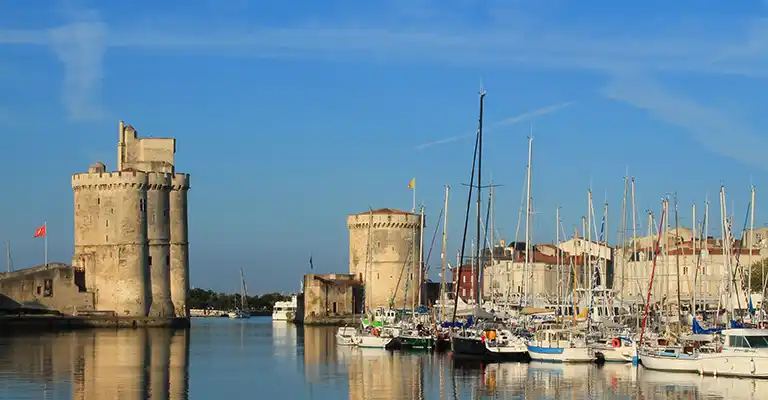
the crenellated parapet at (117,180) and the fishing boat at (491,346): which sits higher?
→ the crenellated parapet at (117,180)

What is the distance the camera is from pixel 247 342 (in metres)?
57.2

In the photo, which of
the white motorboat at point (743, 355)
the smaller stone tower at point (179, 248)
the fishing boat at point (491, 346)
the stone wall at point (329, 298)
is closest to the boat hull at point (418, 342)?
the fishing boat at point (491, 346)

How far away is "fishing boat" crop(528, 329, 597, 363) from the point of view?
37.0 m

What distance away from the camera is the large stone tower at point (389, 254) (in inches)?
2995

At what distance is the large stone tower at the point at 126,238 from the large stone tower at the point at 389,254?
12.4m

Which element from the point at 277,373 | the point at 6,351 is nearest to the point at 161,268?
the point at 6,351

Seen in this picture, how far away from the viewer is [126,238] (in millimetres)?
66062

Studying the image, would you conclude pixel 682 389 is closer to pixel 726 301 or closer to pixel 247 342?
pixel 726 301

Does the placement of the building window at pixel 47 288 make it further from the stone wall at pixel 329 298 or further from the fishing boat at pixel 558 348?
the fishing boat at pixel 558 348

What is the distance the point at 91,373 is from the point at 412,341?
13.1 meters

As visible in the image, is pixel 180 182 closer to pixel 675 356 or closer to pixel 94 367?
pixel 94 367

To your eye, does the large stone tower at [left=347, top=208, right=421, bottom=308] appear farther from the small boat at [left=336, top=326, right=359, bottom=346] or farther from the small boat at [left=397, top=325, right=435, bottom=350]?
the small boat at [left=397, top=325, right=435, bottom=350]

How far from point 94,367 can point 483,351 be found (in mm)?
10634

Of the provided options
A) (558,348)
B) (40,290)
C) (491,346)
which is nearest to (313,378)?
(491,346)
